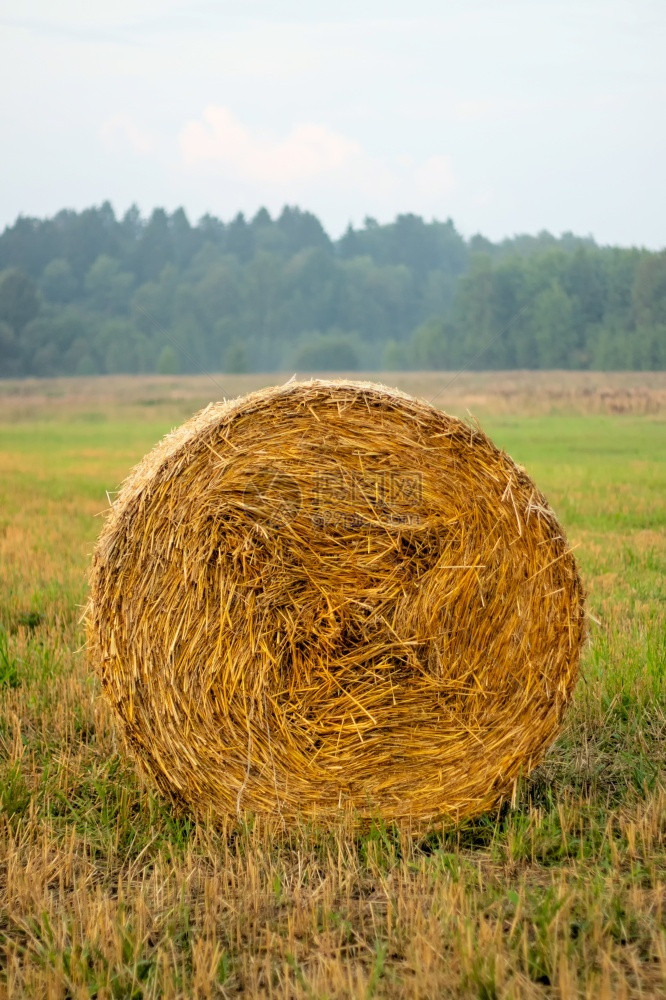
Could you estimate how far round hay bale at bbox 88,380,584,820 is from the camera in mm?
4547

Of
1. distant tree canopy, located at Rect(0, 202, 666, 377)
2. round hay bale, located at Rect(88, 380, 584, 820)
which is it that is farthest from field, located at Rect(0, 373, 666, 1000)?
distant tree canopy, located at Rect(0, 202, 666, 377)

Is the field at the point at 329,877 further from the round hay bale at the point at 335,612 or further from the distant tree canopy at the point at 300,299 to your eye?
the distant tree canopy at the point at 300,299

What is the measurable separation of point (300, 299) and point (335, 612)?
5891cm

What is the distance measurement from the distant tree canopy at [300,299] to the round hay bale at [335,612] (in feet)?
115

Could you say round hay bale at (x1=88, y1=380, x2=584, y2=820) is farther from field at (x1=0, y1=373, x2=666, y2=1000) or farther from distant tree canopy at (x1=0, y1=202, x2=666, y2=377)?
distant tree canopy at (x1=0, y1=202, x2=666, y2=377)

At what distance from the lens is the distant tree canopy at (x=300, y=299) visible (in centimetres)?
4612

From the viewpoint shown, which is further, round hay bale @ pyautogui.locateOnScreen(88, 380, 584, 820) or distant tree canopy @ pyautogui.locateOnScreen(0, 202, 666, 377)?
distant tree canopy @ pyautogui.locateOnScreen(0, 202, 666, 377)

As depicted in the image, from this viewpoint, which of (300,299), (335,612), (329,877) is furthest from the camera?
(300,299)

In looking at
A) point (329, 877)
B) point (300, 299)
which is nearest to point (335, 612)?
point (329, 877)

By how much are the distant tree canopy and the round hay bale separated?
35164mm

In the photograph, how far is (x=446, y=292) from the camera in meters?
66.4

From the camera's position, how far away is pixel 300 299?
204 feet

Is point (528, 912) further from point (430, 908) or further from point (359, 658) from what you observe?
point (359, 658)

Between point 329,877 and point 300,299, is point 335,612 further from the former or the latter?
point 300,299
